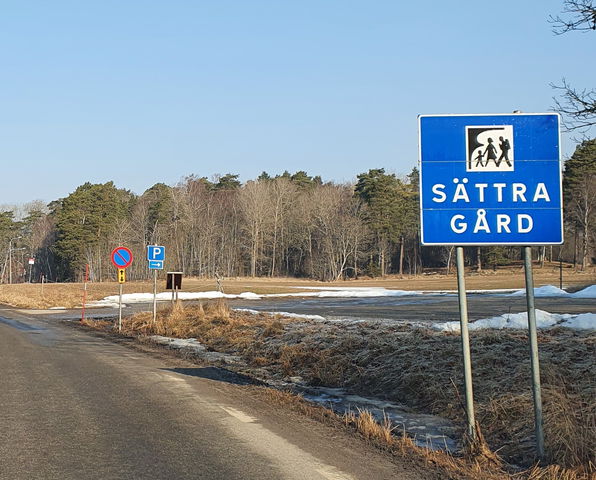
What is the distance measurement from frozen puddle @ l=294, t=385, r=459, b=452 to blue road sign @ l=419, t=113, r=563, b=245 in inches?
93.4

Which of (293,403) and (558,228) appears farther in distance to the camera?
(293,403)

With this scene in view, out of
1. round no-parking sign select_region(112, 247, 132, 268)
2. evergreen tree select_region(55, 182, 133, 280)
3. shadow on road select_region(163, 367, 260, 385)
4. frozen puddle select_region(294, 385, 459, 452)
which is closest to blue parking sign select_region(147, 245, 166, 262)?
round no-parking sign select_region(112, 247, 132, 268)

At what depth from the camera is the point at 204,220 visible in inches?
4109

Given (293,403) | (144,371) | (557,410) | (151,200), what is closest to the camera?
(557,410)

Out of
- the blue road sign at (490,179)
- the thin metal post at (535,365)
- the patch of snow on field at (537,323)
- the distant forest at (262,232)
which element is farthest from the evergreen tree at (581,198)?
the thin metal post at (535,365)

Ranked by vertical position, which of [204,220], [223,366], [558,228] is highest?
[204,220]

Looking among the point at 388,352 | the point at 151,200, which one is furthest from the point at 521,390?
the point at 151,200

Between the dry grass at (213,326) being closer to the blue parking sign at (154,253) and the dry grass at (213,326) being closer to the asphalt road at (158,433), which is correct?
the blue parking sign at (154,253)

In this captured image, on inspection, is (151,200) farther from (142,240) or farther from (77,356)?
(77,356)

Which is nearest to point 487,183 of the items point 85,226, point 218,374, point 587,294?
point 218,374

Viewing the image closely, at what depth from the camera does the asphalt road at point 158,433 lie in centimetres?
584

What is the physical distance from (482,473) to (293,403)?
3.87m

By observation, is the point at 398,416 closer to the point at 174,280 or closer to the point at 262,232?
the point at 174,280

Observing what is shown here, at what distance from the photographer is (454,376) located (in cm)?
991
